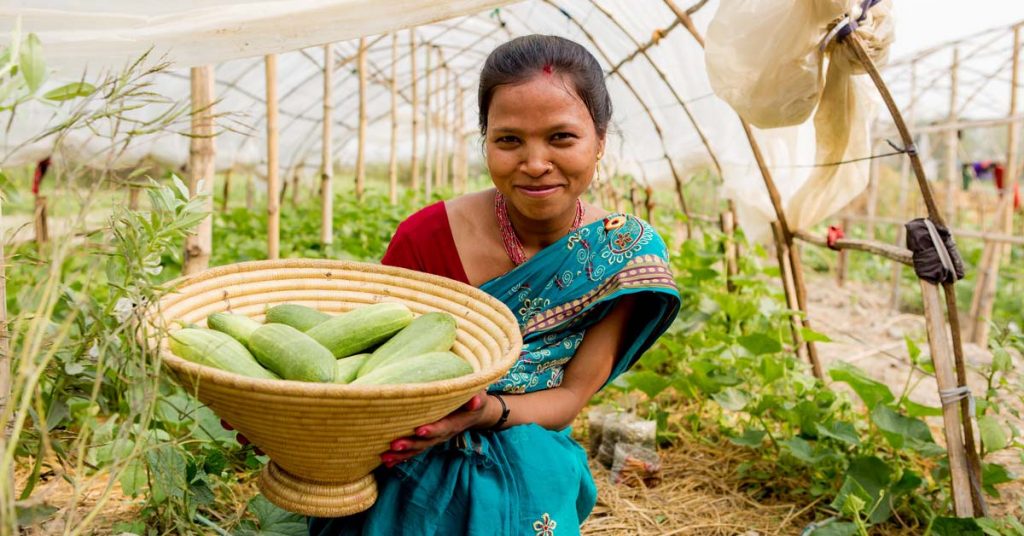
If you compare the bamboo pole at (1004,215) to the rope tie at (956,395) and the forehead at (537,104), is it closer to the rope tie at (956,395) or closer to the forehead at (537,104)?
the rope tie at (956,395)

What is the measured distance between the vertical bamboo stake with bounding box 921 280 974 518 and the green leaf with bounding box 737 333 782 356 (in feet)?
2.54

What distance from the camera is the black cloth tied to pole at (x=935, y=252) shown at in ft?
8.50

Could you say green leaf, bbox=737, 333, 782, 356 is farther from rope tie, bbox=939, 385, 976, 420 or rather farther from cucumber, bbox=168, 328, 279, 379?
cucumber, bbox=168, 328, 279, 379

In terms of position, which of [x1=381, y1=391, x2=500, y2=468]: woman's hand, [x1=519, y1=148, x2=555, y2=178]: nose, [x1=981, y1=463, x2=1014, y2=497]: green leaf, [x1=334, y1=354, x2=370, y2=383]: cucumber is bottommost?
[x1=981, y1=463, x2=1014, y2=497]: green leaf

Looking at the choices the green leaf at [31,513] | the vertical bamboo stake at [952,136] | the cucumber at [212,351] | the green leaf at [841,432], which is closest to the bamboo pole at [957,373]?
the green leaf at [841,432]

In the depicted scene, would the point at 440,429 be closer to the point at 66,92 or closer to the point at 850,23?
the point at 66,92

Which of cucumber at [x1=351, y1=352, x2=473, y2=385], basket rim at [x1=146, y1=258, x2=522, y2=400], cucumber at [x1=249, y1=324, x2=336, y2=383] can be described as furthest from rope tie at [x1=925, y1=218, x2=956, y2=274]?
cucumber at [x1=249, y1=324, x2=336, y2=383]

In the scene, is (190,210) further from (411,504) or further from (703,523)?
(703,523)

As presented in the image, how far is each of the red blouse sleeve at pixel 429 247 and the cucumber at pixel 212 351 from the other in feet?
2.63

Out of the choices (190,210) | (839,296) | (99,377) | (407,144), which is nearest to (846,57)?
(190,210)

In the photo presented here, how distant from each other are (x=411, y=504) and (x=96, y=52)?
153cm

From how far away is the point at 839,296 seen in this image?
9.34m

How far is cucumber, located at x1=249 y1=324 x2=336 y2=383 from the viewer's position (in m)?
1.57

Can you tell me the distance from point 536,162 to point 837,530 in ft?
5.89
